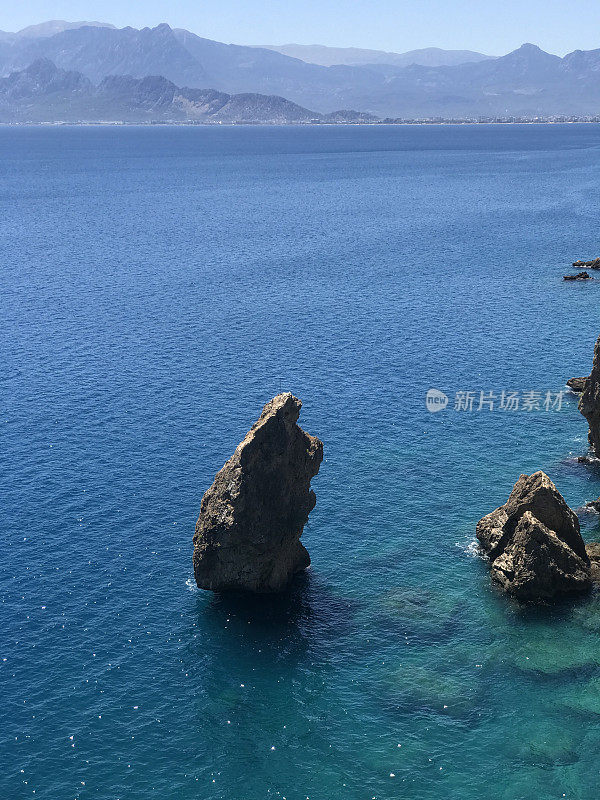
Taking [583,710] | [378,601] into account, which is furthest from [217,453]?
[583,710]

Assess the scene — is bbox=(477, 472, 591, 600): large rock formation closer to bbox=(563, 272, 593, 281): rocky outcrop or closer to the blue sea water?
the blue sea water

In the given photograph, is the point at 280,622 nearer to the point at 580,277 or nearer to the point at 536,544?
the point at 536,544

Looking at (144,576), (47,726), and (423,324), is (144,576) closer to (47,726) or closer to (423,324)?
(47,726)

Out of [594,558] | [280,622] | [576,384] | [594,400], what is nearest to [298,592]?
[280,622]

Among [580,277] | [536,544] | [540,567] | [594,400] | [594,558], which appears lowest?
[594,558]

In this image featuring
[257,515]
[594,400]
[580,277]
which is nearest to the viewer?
[257,515]

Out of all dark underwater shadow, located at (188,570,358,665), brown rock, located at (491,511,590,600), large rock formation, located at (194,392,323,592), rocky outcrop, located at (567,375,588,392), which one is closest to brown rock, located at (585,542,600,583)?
brown rock, located at (491,511,590,600)
